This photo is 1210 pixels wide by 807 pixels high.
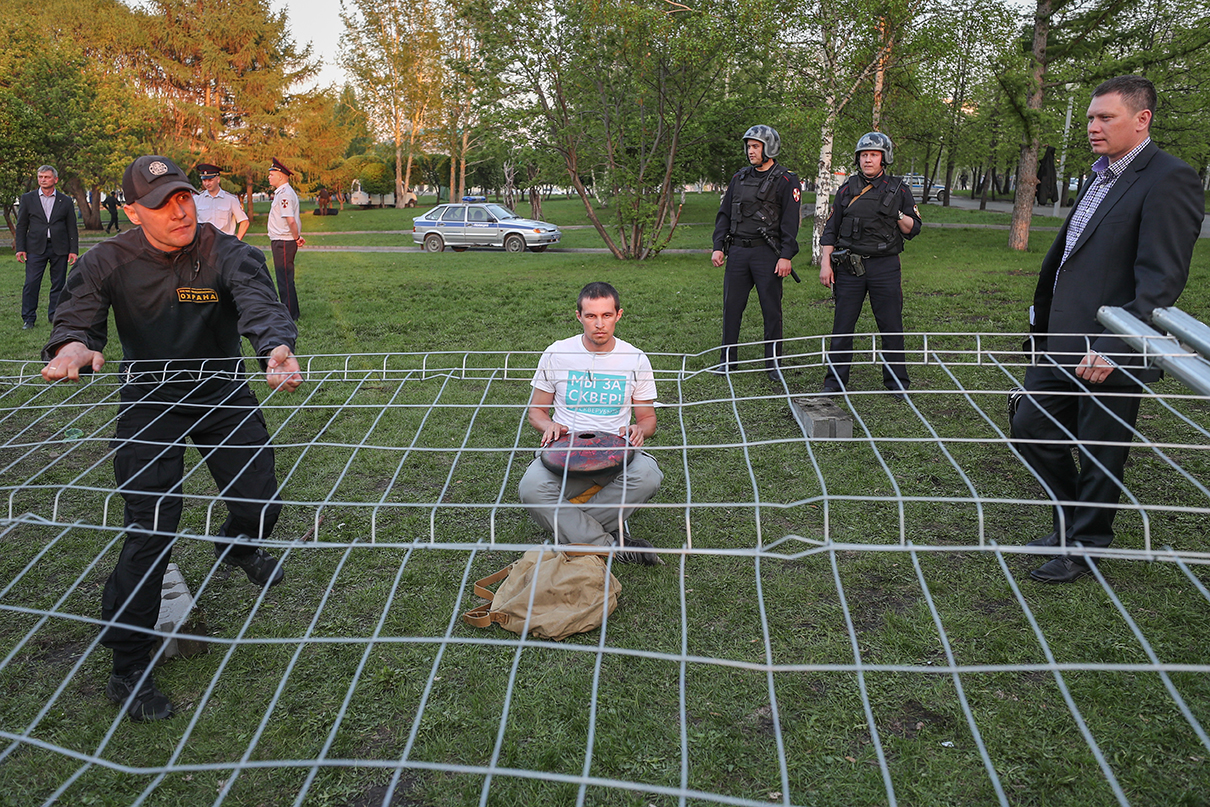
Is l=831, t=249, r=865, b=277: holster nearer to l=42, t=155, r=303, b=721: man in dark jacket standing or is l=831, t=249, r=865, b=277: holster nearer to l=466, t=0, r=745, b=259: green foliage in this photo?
l=42, t=155, r=303, b=721: man in dark jacket standing

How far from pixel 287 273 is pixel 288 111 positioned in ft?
88.7

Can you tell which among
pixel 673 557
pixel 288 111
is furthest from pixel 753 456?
pixel 288 111

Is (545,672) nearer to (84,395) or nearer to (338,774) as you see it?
(338,774)

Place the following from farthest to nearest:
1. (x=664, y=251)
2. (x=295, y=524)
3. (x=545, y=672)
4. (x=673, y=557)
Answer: (x=664, y=251), (x=295, y=524), (x=673, y=557), (x=545, y=672)

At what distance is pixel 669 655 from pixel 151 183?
2.55 m

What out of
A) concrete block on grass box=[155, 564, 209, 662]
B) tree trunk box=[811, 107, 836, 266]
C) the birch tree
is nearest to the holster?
concrete block on grass box=[155, 564, 209, 662]

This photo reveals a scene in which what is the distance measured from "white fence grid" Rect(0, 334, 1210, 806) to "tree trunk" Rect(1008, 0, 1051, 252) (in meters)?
11.1

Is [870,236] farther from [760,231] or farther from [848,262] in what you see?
[760,231]

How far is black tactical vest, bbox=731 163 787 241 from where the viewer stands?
636 centimetres

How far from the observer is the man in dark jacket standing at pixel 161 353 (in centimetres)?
270

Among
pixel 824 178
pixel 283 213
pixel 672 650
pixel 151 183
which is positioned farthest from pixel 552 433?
pixel 824 178

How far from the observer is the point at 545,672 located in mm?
2857

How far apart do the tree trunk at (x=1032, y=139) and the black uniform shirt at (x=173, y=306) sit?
13.7 metres

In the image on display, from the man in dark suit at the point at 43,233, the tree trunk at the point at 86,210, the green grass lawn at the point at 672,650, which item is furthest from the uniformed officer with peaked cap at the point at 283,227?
the tree trunk at the point at 86,210
